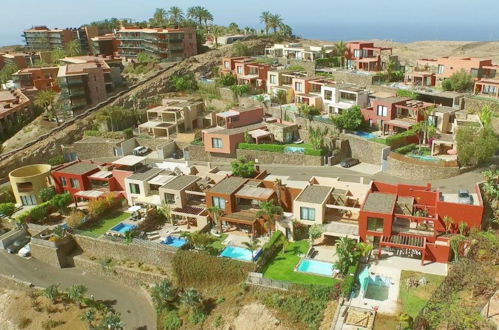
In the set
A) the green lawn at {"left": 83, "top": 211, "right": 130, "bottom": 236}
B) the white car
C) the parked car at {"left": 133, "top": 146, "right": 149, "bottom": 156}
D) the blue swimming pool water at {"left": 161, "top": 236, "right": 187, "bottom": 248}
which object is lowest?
the white car

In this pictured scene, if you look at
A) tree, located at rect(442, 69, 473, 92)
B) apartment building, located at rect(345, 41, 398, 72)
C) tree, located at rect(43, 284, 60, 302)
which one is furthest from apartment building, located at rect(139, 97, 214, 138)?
tree, located at rect(442, 69, 473, 92)

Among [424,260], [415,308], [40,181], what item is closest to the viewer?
[415,308]

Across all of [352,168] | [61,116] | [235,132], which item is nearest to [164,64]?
[61,116]

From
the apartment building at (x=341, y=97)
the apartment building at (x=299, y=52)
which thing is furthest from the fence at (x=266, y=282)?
the apartment building at (x=299, y=52)

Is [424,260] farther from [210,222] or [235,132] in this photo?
[235,132]

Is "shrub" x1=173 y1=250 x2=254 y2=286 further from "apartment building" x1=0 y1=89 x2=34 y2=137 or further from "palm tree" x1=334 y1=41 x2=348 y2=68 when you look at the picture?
"palm tree" x1=334 y1=41 x2=348 y2=68

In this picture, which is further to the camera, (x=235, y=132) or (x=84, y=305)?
(x=235, y=132)
